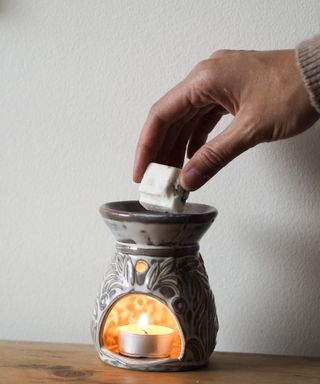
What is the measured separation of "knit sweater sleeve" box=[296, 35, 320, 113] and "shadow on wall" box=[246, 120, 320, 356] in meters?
0.22

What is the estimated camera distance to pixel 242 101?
36.7 inches

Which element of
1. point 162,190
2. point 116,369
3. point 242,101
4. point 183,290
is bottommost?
point 116,369

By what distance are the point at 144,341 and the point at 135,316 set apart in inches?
2.3

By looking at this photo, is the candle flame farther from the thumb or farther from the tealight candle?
the thumb

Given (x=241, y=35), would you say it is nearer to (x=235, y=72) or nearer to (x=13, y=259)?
(x=235, y=72)

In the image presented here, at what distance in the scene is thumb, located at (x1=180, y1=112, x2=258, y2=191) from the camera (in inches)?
36.2

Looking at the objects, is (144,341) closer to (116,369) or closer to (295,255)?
(116,369)

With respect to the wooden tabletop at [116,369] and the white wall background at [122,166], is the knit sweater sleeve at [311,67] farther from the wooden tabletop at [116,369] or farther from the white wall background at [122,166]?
the wooden tabletop at [116,369]

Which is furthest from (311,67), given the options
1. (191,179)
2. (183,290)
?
(183,290)

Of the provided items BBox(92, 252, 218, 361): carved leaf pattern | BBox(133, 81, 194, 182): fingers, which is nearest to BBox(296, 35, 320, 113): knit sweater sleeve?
BBox(133, 81, 194, 182): fingers

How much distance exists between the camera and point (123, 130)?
3.79 ft

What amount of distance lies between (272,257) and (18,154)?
0.41 metres

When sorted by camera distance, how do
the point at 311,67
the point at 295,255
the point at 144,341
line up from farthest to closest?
the point at 295,255, the point at 144,341, the point at 311,67

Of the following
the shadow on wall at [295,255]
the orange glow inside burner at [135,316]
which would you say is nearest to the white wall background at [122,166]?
the shadow on wall at [295,255]
